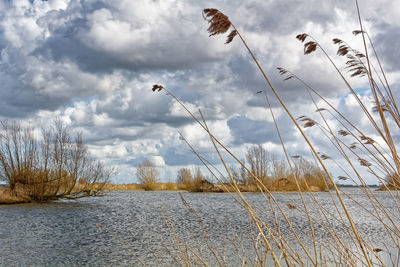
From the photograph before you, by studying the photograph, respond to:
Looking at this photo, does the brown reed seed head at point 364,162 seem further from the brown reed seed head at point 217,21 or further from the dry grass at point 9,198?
→ the dry grass at point 9,198

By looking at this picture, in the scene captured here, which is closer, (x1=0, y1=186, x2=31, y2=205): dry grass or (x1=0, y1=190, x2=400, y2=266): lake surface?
(x1=0, y1=190, x2=400, y2=266): lake surface

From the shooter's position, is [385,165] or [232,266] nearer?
[385,165]

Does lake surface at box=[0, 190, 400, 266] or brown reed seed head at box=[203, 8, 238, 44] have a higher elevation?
brown reed seed head at box=[203, 8, 238, 44]

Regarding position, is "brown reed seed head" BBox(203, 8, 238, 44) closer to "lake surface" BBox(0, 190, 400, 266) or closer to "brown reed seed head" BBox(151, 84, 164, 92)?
"brown reed seed head" BBox(151, 84, 164, 92)

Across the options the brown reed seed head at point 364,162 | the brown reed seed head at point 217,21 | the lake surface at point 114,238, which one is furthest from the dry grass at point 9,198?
the brown reed seed head at point 217,21

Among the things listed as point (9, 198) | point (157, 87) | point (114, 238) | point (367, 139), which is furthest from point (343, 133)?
point (9, 198)

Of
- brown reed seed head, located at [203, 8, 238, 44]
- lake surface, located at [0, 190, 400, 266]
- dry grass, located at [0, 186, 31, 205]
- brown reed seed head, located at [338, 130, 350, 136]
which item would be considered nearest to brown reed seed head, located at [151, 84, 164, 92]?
brown reed seed head, located at [203, 8, 238, 44]

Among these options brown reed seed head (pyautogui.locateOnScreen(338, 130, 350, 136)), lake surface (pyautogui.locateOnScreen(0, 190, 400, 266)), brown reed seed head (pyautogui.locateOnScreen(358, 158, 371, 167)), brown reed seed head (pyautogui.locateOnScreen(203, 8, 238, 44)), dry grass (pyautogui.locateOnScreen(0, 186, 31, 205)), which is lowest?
lake surface (pyautogui.locateOnScreen(0, 190, 400, 266))

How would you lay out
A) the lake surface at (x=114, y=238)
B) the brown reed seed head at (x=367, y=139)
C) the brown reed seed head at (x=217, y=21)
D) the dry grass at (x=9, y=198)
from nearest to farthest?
the brown reed seed head at (x=217, y=21)
the brown reed seed head at (x=367, y=139)
the lake surface at (x=114, y=238)
the dry grass at (x=9, y=198)

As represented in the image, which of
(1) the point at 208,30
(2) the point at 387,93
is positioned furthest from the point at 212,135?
(2) the point at 387,93

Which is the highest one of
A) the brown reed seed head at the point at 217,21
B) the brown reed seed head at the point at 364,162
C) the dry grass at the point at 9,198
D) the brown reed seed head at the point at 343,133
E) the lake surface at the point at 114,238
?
the brown reed seed head at the point at 217,21

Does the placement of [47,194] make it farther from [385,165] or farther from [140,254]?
[385,165]

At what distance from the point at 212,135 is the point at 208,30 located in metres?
0.47

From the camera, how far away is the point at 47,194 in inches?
733
